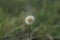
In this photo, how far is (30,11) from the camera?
4.53ft

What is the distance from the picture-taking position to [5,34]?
1175 mm

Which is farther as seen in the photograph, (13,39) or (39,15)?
(39,15)

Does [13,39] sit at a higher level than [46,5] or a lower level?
lower

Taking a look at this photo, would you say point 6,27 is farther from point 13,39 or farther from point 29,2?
point 29,2

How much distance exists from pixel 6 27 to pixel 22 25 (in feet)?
0.33

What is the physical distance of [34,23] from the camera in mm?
1248

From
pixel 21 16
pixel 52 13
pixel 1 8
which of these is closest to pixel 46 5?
pixel 52 13

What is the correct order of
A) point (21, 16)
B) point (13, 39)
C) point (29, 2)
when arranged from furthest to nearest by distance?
point (29, 2) < point (21, 16) < point (13, 39)

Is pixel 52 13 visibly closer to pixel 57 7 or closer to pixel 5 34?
pixel 57 7

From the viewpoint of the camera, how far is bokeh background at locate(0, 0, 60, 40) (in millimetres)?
1182

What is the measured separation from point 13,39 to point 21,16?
215 mm

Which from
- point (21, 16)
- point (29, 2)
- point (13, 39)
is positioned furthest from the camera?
point (29, 2)

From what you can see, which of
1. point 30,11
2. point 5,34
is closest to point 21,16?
point 30,11

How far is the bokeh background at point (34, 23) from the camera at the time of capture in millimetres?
1182
